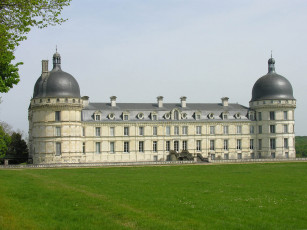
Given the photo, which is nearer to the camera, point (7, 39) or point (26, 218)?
point (26, 218)

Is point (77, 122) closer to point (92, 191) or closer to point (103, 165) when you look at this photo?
point (103, 165)

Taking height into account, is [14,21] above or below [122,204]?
above

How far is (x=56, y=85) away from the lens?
184 feet

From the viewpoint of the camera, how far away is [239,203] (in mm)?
15766

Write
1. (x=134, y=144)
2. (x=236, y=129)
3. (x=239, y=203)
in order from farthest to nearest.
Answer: (x=236, y=129), (x=134, y=144), (x=239, y=203)

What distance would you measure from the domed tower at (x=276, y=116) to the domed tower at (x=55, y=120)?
83.6ft

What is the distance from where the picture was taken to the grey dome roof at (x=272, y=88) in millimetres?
64000

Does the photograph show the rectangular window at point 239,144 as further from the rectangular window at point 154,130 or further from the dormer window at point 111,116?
the dormer window at point 111,116

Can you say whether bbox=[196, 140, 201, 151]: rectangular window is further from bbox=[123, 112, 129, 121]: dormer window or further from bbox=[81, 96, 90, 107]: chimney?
bbox=[81, 96, 90, 107]: chimney

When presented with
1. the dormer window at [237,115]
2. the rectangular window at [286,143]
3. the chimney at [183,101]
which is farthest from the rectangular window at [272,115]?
the chimney at [183,101]

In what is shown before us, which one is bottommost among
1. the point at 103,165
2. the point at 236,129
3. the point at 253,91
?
the point at 103,165

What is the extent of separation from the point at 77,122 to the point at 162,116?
12150 millimetres

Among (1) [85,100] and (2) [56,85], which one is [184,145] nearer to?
(1) [85,100]

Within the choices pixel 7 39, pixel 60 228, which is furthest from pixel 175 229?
pixel 7 39
